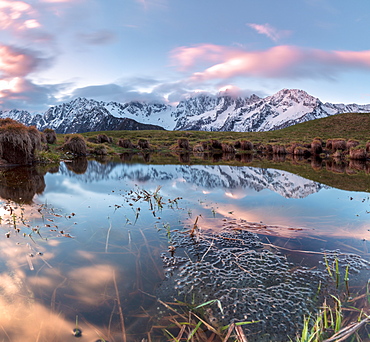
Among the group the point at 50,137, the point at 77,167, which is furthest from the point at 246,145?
the point at 77,167

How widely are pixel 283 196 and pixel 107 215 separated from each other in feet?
27.1

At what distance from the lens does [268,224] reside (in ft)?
25.0

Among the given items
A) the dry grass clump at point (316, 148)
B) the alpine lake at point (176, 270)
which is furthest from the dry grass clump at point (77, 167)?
the dry grass clump at point (316, 148)

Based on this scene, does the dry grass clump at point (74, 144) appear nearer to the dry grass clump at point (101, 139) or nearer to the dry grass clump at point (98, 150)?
the dry grass clump at point (98, 150)

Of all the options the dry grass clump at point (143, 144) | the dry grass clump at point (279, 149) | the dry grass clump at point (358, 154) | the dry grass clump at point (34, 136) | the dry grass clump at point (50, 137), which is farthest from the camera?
the dry grass clump at point (143, 144)

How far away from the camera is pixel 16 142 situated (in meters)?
20.4

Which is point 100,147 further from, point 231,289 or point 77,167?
point 231,289

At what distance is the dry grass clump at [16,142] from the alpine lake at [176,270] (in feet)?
43.5

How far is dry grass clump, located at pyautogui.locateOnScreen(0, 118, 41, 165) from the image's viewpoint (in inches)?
783

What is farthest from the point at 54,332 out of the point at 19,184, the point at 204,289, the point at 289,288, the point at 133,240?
the point at 19,184

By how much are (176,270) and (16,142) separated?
839 inches

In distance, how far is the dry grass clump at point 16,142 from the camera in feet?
65.2

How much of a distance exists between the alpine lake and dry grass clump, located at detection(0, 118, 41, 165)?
43.5 feet

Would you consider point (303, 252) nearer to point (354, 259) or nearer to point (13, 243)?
point (354, 259)
